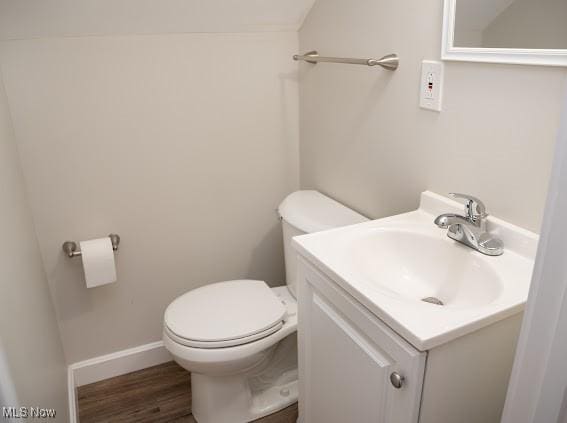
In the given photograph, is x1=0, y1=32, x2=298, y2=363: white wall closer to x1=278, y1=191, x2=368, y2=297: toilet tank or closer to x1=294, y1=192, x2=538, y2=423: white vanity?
x1=278, y1=191, x2=368, y2=297: toilet tank

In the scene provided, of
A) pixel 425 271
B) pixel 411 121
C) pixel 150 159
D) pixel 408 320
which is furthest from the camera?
pixel 150 159

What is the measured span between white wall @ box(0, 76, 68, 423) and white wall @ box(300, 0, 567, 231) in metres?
1.14

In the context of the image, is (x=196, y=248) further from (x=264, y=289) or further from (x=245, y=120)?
(x=245, y=120)

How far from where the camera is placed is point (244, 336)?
1615 mm

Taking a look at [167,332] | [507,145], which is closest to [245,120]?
[167,332]

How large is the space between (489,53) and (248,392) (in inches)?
57.3

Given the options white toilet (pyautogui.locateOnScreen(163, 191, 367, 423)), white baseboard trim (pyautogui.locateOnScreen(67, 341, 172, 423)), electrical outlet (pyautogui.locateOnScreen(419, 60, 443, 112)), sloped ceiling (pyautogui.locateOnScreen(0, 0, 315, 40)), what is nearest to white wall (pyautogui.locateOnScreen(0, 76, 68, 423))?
white baseboard trim (pyautogui.locateOnScreen(67, 341, 172, 423))

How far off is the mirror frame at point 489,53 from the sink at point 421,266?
1.58 ft

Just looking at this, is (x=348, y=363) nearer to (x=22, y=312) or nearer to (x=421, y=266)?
(x=421, y=266)

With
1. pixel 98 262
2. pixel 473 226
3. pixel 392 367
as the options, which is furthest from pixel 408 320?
pixel 98 262

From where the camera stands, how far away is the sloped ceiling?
1543 mm

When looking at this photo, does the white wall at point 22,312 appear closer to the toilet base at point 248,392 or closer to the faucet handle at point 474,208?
the toilet base at point 248,392

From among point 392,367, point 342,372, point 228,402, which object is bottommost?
point 228,402

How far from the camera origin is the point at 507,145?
1.18 m
